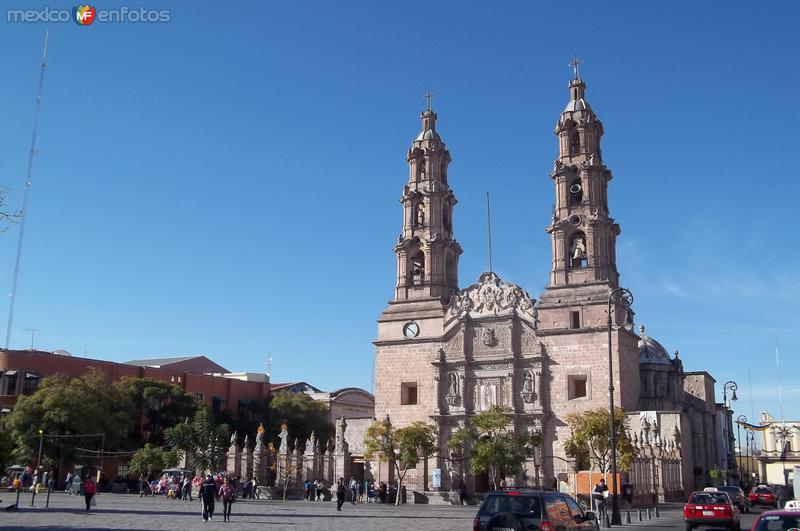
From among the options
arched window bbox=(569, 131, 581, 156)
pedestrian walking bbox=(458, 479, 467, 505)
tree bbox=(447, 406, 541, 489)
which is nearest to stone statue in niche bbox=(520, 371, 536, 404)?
tree bbox=(447, 406, 541, 489)

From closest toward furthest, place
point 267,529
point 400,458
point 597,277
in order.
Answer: point 267,529 → point 400,458 → point 597,277

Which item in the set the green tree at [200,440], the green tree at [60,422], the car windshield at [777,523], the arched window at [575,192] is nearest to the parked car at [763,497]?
the arched window at [575,192]

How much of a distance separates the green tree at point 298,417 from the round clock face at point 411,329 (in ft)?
58.3

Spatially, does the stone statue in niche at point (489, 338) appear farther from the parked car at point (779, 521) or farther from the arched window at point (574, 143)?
the parked car at point (779, 521)

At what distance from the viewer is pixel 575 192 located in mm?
51469

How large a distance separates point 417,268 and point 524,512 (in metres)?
41.3

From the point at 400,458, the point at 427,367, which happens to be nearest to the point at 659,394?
the point at 427,367

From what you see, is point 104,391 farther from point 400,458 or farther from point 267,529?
point 267,529

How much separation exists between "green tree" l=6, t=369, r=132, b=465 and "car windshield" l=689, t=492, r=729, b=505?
3456 centimetres

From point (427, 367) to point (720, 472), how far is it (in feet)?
67.9

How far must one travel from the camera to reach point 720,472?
5144cm

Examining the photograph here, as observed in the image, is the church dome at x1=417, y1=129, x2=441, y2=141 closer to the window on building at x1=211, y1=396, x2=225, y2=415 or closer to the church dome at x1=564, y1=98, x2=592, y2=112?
the church dome at x1=564, y1=98, x2=592, y2=112

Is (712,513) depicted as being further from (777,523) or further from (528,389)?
(528,389)

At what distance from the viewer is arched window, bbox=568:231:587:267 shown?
163 ft
